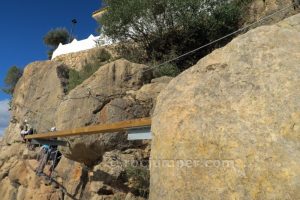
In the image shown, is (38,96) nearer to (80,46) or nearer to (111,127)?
(80,46)

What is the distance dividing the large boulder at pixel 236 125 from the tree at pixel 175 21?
1216 cm

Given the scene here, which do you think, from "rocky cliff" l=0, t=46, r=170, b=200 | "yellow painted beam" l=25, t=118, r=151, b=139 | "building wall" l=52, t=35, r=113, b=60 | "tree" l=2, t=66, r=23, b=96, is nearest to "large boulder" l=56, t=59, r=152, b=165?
"rocky cliff" l=0, t=46, r=170, b=200

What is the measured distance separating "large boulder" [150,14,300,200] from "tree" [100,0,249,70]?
1216 centimetres

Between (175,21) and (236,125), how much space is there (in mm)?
14293

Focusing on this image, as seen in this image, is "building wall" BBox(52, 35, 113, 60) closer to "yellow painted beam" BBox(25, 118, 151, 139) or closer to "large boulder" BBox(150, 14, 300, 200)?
"yellow painted beam" BBox(25, 118, 151, 139)

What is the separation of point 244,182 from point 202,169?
1.85 feet

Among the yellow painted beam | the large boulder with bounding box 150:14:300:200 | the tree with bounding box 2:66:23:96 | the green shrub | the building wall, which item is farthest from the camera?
the tree with bounding box 2:66:23:96

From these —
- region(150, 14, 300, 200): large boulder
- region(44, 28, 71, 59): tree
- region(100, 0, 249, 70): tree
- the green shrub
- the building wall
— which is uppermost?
region(44, 28, 71, 59): tree

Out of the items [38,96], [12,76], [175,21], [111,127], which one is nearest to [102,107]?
[111,127]

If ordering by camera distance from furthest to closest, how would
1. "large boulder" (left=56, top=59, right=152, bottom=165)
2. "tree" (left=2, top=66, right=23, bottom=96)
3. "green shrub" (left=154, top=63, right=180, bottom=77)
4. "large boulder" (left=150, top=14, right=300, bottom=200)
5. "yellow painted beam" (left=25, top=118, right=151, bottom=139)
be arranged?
1. "tree" (left=2, top=66, right=23, bottom=96)
2. "green shrub" (left=154, top=63, right=180, bottom=77)
3. "large boulder" (left=56, top=59, right=152, bottom=165)
4. "yellow painted beam" (left=25, top=118, right=151, bottom=139)
5. "large boulder" (left=150, top=14, right=300, bottom=200)

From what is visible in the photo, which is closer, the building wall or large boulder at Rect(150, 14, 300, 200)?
large boulder at Rect(150, 14, 300, 200)

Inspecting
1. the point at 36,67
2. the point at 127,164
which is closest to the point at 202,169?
the point at 127,164

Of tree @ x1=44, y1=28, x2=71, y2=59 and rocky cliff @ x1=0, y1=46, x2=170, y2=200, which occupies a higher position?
tree @ x1=44, y1=28, x2=71, y2=59

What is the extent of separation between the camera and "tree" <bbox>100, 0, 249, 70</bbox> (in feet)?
57.5
